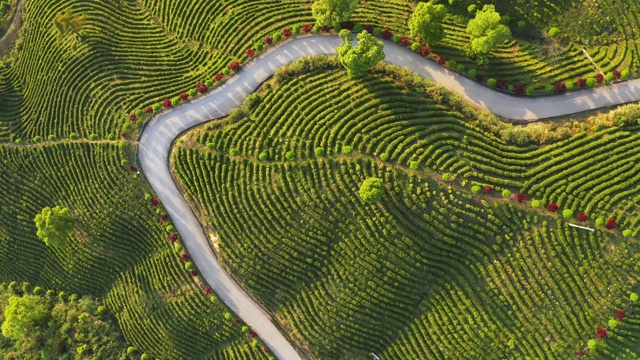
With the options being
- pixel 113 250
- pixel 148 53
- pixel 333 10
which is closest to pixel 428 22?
pixel 333 10

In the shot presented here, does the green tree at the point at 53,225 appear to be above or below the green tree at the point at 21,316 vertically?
above

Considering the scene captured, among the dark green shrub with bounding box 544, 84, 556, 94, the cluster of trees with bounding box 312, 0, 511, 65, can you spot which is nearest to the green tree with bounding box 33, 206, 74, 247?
the cluster of trees with bounding box 312, 0, 511, 65

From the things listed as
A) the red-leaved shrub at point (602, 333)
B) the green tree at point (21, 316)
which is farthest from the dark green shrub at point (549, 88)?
the green tree at point (21, 316)

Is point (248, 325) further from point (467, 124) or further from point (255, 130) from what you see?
point (467, 124)

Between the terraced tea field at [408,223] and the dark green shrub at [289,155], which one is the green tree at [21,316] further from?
the dark green shrub at [289,155]

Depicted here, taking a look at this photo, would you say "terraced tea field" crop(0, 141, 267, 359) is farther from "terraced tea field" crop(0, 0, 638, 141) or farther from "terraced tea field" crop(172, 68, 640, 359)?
"terraced tea field" crop(172, 68, 640, 359)
